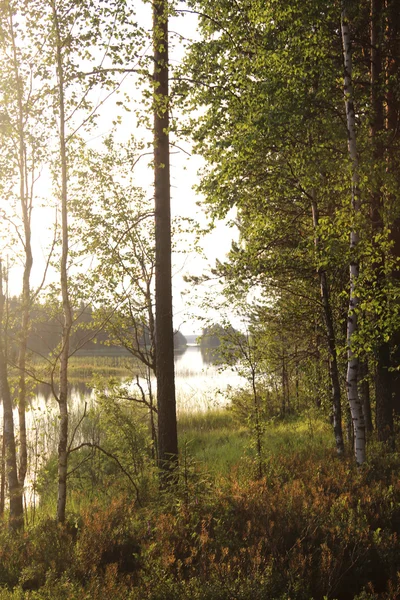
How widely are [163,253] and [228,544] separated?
4.46m

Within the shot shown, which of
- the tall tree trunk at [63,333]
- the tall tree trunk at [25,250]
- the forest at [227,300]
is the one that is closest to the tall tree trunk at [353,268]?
the forest at [227,300]

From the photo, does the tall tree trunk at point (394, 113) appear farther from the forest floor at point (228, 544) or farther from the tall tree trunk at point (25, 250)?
the tall tree trunk at point (25, 250)

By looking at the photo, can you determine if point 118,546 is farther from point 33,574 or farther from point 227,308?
point 227,308

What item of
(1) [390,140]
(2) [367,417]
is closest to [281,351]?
(2) [367,417]

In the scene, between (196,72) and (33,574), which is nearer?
(33,574)

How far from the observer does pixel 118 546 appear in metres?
5.48

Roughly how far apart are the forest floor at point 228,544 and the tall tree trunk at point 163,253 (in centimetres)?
96

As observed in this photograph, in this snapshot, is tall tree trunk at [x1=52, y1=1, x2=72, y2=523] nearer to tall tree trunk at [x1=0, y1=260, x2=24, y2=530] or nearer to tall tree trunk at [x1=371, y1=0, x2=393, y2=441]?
tall tree trunk at [x1=0, y1=260, x2=24, y2=530]

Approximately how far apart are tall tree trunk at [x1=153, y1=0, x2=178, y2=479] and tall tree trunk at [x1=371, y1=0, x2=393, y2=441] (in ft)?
11.9

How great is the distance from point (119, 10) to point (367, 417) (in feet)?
35.8

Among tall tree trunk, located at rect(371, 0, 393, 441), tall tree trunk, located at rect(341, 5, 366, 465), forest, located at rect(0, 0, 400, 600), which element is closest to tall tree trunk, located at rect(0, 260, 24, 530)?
forest, located at rect(0, 0, 400, 600)

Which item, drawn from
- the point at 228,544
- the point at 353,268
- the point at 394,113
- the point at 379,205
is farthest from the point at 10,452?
the point at 394,113

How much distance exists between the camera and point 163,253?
7977 millimetres

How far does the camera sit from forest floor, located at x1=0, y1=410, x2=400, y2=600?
4.29 metres
